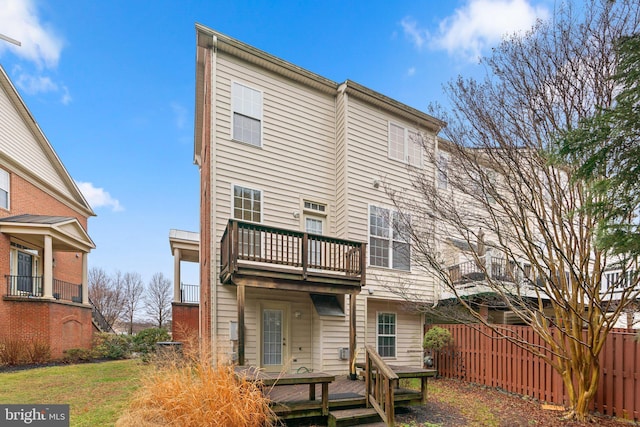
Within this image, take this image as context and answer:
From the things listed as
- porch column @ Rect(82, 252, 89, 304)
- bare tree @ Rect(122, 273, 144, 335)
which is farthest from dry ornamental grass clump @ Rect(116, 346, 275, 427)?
bare tree @ Rect(122, 273, 144, 335)

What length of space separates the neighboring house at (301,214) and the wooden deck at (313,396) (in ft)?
4.74

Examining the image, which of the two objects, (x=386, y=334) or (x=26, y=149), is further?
(x=26, y=149)

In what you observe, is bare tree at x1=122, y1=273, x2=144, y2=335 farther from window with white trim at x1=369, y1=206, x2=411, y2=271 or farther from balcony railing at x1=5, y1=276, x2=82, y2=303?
window with white trim at x1=369, y1=206, x2=411, y2=271

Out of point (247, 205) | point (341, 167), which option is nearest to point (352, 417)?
point (247, 205)

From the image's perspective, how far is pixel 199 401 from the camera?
487 centimetres

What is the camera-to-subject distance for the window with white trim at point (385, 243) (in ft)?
37.3

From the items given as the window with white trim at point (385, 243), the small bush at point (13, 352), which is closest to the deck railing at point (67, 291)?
the small bush at point (13, 352)

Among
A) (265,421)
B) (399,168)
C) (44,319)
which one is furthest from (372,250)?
(44,319)

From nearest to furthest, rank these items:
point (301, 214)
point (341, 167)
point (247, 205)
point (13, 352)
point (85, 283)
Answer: point (247, 205) → point (301, 214) → point (341, 167) → point (13, 352) → point (85, 283)

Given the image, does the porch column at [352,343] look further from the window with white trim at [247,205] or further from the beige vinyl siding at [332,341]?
the window with white trim at [247,205]

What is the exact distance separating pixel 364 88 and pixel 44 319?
44.8 ft

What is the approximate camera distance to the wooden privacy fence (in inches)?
276

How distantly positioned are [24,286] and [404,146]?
15.4 meters

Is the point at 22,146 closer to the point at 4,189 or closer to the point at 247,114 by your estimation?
the point at 4,189
